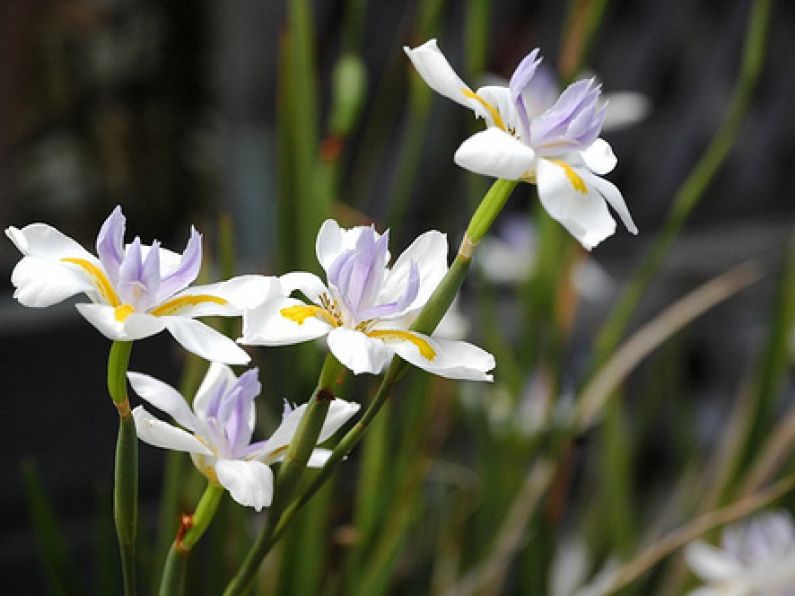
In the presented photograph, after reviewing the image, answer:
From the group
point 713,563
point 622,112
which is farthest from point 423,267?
point 622,112

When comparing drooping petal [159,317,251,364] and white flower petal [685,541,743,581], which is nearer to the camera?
drooping petal [159,317,251,364]

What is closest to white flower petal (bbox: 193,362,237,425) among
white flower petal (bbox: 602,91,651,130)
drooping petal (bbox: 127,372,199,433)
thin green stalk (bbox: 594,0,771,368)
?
drooping petal (bbox: 127,372,199,433)

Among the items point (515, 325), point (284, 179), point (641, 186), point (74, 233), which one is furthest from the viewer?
point (74, 233)

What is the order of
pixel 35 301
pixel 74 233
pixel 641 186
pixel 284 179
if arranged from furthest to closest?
pixel 74 233
pixel 641 186
pixel 284 179
pixel 35 301

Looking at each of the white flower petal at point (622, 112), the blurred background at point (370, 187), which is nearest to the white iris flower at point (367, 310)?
the blurred background at point (370, 187)

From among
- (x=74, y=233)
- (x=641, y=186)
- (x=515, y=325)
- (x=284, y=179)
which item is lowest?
(x=74, y=233)

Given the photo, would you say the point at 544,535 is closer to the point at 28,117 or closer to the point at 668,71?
the point at 668,71

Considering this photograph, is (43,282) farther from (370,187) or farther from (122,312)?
(370,187)

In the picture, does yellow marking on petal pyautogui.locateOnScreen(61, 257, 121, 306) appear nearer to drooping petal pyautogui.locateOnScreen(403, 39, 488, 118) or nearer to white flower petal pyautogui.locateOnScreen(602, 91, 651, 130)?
drooping petal pyautogui.locateOnScreen(403, 39, 488, 118)

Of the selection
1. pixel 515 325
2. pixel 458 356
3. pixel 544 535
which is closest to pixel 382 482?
pixel 544 535
